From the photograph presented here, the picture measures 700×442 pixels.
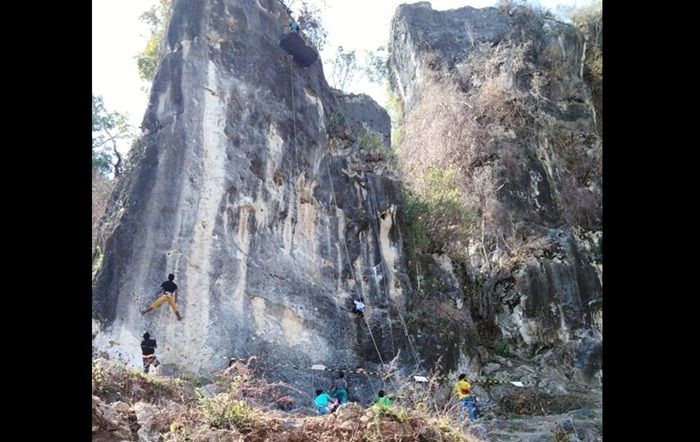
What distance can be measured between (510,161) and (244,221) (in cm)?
1350

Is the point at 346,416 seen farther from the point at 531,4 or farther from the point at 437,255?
the point at 531,4

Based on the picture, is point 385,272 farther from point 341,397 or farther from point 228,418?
point 228,418

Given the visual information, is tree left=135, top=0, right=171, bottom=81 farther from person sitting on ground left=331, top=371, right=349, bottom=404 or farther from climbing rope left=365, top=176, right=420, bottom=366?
person sitting on ground left=331, top=371, right=349, bottom=404

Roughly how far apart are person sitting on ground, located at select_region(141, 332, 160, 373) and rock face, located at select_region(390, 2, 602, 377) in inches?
308

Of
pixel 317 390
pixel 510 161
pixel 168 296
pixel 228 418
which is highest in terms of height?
pixel 510 161

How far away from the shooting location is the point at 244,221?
47.8 ft

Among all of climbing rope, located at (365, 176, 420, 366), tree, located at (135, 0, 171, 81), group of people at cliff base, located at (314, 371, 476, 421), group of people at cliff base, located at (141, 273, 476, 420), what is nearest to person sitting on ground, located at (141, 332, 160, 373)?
group of people at cliff base, located at (141, 273, 476, 420)

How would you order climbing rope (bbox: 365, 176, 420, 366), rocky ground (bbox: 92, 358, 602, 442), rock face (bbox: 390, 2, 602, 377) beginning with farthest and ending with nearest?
rock face (bbox: 390, 2, 602, 377), climbing rope (bbox: 365, 176, 420, 366), rocky ground (bbox: 92, 358, 602, 442)

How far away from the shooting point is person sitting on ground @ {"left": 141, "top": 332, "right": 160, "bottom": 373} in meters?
11.5

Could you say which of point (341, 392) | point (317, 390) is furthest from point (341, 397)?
point (317, 390)

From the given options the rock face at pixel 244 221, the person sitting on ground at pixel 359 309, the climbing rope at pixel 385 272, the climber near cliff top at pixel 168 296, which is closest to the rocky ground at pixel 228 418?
the climber near cliff top at pixel 168 296

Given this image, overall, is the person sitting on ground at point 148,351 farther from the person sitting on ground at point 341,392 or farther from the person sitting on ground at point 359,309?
the person sitting on ground at point 359,309
